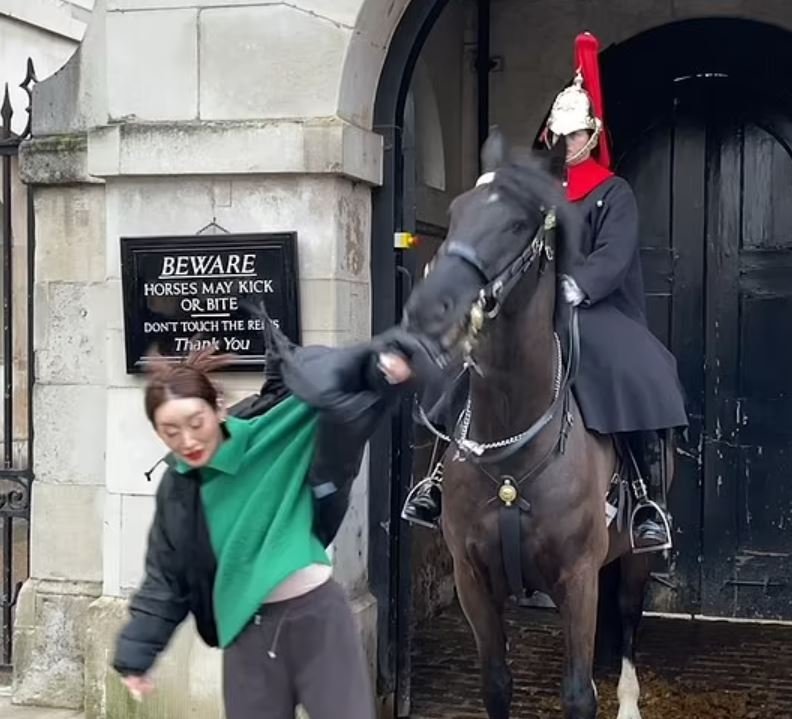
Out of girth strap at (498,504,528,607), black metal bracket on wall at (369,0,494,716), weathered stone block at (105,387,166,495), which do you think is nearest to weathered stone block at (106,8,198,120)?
black metal bracket on wall at (369,0,494,716)

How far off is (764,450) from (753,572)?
73 centimetres

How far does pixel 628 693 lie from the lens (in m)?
6.28

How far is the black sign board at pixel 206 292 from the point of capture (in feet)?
19.5

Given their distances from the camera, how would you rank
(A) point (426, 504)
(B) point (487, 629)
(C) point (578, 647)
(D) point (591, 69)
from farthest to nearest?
(D) point (591, 69) < (A) point (426, 504) < (B) point (487, 629) < (C) point (578, 647)

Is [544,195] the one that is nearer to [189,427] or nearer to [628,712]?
[189,427]

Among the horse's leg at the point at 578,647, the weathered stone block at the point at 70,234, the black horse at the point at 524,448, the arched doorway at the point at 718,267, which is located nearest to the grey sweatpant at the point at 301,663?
the black horse at the point at 524,448

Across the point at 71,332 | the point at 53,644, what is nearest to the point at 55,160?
the point at 71,332

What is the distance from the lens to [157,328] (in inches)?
→ 241

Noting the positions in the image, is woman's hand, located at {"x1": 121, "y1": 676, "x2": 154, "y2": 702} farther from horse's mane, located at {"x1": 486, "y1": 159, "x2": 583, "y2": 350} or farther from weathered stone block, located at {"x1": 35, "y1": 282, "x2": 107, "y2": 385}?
weathered stone block, located at {"x1": 35, "y1": 282, "x2": 107, "y2": 385}

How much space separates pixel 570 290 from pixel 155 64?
236cm

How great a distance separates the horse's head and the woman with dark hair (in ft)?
1.23

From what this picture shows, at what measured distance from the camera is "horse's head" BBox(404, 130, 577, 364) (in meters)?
3.78

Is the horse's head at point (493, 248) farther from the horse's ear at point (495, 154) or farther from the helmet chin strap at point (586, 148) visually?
the helmet chin strap at point (586, 148)

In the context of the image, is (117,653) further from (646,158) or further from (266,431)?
(646,158)
